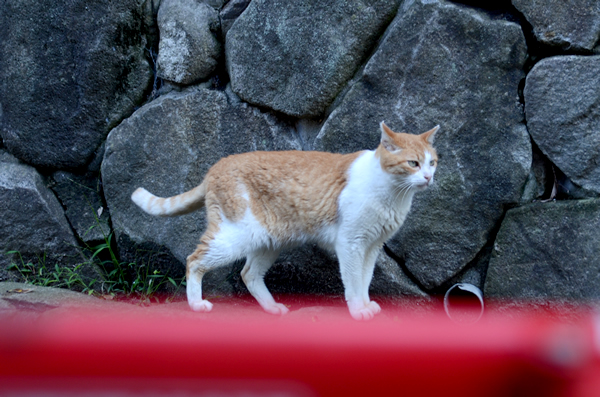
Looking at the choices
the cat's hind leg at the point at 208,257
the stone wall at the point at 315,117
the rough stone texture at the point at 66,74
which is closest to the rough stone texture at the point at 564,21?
the stone wall at the point at 315,117

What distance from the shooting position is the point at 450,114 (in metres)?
3.18

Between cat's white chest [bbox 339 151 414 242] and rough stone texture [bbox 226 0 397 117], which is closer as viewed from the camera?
cat's white chest [bbox 339 151 414 242]

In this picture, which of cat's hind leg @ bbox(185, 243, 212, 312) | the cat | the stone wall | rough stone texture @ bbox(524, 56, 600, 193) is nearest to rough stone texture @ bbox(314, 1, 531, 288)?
the stone wall

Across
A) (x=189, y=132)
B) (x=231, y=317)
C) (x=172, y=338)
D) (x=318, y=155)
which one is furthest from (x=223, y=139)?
(x=172, y=338)

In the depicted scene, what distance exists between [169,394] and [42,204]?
3.65 meters

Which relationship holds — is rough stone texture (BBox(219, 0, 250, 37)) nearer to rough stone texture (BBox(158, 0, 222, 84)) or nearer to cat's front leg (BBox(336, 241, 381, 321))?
rough stone texture (BBox(158, 0, 222, 84))

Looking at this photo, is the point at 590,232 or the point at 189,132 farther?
the point at 189,132

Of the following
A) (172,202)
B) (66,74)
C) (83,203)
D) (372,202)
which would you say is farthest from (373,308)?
(66,74)

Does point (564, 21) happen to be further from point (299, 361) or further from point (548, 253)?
point (299, 361)

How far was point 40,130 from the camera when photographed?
3.82 metres

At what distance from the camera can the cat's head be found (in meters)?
2.73

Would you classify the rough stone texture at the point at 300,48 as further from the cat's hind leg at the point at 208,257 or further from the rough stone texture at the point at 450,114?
the cat's hind leg at the point at 208,257

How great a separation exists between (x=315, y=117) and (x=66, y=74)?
6.37 feet

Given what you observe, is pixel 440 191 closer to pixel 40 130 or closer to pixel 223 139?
pixel 223 139
